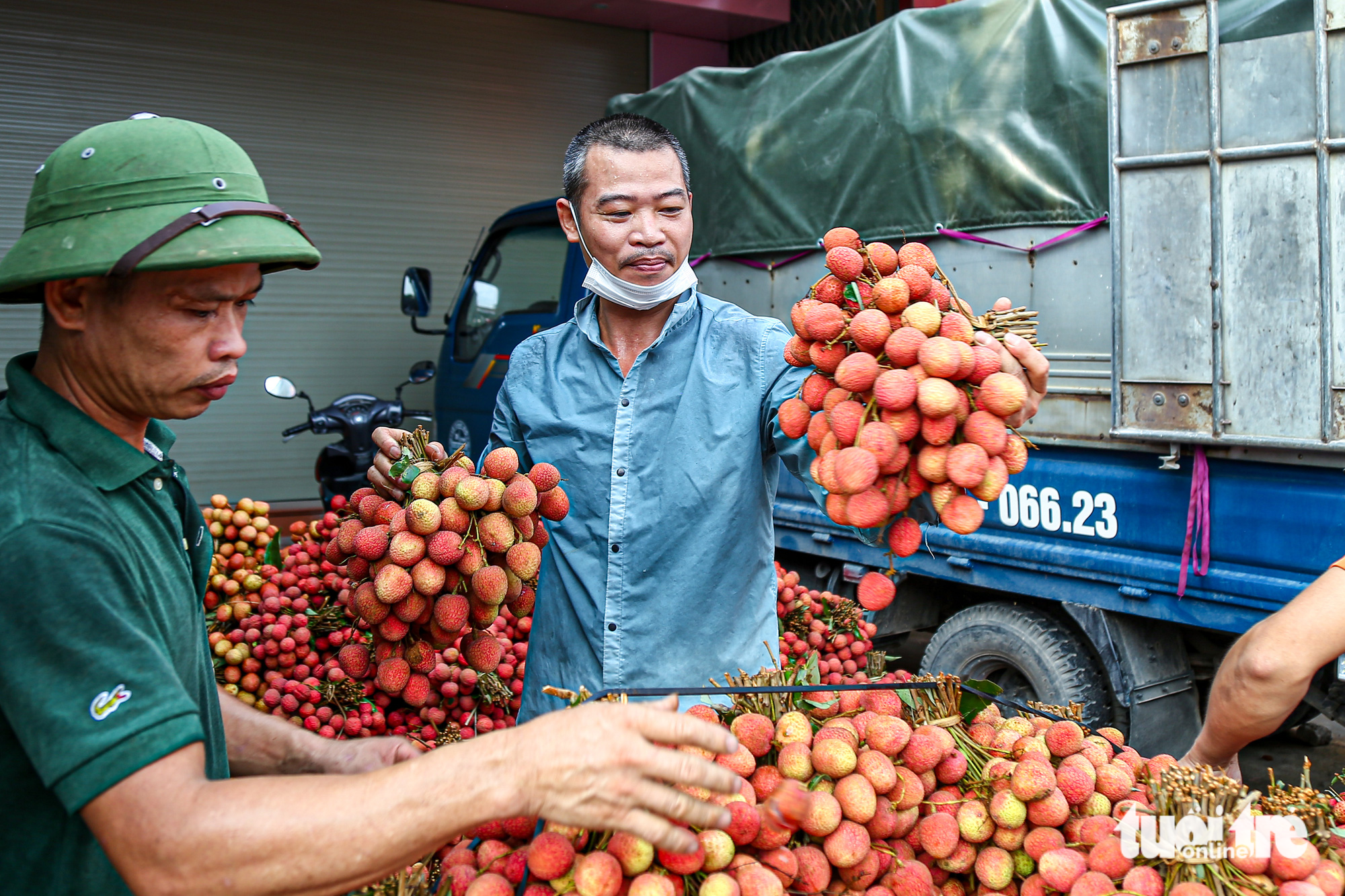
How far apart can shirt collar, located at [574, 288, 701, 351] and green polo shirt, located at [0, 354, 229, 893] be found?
1175mm

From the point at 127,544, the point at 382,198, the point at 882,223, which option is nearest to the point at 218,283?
the point at 127,544

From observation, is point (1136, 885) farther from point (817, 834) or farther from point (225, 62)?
point (225, 62)

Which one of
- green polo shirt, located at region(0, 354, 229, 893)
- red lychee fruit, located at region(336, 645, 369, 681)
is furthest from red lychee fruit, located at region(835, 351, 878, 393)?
red lychee fruit, located at region(336, 645, 369, 681)

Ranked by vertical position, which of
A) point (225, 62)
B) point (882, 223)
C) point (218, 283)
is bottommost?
point (218, 283)

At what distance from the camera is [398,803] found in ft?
3.44

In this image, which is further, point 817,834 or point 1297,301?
point 1297,301

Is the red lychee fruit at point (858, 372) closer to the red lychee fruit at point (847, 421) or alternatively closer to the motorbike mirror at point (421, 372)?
the red lychee fruit at point (847, 421)

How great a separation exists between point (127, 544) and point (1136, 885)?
Result: 144cm

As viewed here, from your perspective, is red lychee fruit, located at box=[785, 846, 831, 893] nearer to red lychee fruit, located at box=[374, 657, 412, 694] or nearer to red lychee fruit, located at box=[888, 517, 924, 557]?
red lychee fruit, located at box=[888, 517, 924, 557]

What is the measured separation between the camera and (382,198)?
856 centimetres

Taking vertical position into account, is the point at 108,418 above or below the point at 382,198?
below

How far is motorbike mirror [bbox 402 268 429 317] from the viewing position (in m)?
6.12

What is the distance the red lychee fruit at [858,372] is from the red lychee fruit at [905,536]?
0.76 feet

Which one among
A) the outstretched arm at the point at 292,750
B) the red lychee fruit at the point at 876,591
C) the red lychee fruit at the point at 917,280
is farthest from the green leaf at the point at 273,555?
the red lychee fruit at the point at 917,280
